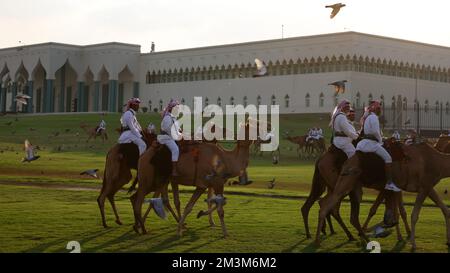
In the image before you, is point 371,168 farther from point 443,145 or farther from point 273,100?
point 273,100

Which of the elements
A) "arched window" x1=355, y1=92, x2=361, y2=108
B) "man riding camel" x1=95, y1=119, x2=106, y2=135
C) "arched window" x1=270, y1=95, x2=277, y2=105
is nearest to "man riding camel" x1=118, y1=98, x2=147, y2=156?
"man riding camel" x1=95, y1=119, x2=106, y2=135

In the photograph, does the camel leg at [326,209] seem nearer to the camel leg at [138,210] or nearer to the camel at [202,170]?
the camel at [202,170]

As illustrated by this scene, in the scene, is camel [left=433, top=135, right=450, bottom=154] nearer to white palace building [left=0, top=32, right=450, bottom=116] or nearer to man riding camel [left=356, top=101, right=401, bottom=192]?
man riding camel [left=356, top=101, right=401, bottom=192]

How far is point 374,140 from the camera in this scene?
14.3m

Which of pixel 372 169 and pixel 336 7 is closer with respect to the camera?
pixel 372 169

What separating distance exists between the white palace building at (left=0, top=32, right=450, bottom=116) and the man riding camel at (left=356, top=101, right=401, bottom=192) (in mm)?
59150

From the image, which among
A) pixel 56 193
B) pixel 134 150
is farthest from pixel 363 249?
pixel 56 193

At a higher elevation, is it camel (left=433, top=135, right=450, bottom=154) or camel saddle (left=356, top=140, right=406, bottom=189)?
camel (left=433, top=135, right=450, bottom=154)

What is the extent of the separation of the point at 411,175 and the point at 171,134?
469 cm

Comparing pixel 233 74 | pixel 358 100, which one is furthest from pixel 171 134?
pixel 233 74

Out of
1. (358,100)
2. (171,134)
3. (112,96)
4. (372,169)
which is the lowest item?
(372,169)

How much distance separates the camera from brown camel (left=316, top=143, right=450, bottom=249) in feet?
46.0

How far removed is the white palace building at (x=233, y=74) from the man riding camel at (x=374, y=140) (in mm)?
59150

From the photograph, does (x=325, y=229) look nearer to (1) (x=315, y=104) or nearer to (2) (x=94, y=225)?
(2) (x=94, y=225)
